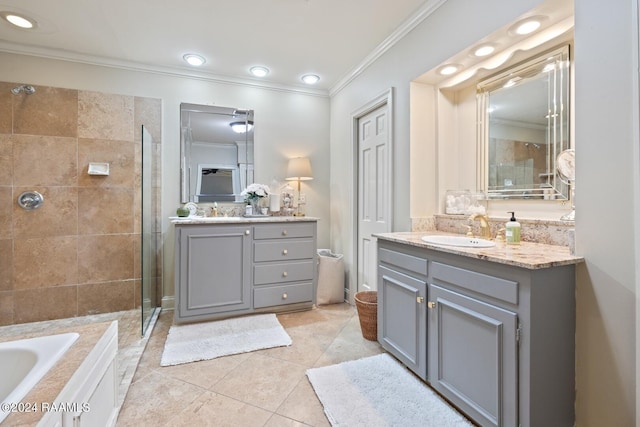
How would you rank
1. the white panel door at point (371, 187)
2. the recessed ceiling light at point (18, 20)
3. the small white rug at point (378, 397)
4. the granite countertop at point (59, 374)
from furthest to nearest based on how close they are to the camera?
the white panel door at point (371, 187) < the recessed ceiling light at point (18, 20) < the small white rug at point (378, 397) < the granite countertop at point (59, 374)

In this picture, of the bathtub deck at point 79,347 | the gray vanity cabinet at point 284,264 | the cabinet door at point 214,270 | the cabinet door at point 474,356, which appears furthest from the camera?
the gray vanity cabinet at point 284,264

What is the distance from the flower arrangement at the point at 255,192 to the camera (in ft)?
10.5

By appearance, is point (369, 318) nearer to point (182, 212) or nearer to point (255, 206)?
point (255, 206)

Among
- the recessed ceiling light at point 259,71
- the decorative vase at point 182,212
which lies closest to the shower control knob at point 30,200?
the decorative vase at point 182,212

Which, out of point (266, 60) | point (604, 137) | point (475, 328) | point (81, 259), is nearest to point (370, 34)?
point (266, 60)

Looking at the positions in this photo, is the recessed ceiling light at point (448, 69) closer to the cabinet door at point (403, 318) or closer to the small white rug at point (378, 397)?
the cabinet door at point (403, 318)

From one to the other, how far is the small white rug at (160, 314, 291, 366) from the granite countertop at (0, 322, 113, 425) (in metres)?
0.85

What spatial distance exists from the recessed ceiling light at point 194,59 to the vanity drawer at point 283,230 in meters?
1.71

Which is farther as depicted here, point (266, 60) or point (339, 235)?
point (339, 235)

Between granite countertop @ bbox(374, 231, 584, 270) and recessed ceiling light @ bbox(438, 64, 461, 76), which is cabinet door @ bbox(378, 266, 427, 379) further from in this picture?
recessed ceiling light @ bbox(438, 64, 461, 76)

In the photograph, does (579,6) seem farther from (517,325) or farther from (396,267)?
(396,267)

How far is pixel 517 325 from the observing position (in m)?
1.24

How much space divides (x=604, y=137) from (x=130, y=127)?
357 centimetres

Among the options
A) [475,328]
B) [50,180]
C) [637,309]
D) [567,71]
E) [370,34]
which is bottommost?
[475,328]
